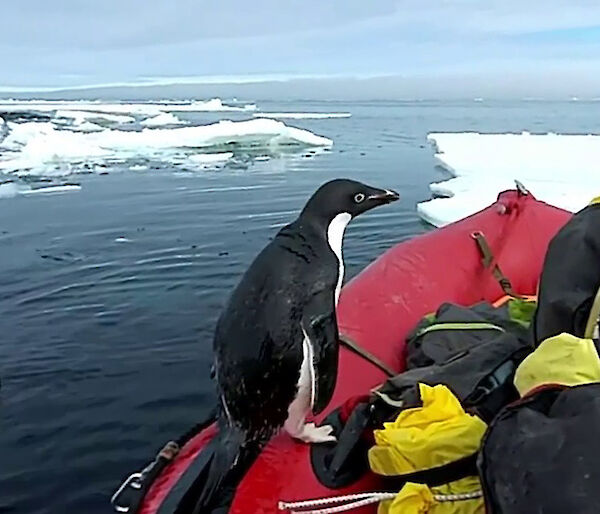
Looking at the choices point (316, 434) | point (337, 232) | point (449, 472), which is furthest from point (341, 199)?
point (449, 472)

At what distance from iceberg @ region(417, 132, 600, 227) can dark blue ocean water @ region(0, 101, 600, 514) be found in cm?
40

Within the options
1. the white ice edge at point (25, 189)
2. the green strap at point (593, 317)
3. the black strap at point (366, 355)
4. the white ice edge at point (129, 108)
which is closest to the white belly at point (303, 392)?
the black strap at point (366, 355)

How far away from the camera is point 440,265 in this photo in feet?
9.71

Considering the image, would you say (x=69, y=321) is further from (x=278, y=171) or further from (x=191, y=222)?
(x=278, y=171)

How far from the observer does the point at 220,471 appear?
1920mm

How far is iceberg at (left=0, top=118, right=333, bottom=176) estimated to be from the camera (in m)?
13.0

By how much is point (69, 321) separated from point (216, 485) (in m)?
2.81

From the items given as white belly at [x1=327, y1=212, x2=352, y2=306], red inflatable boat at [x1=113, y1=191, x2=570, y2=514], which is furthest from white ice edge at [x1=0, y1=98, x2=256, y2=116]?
white belly at [x1=327, y1=212, x2=352, y2=306]

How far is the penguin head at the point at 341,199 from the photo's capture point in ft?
7.52

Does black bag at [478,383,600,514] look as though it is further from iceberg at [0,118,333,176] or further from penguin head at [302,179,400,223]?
iceberg at [0,118,333,176]

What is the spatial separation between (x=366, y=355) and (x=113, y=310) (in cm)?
263

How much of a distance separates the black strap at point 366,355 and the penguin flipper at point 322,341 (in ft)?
0.81

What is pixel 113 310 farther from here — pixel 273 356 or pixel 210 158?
pixel 210 158

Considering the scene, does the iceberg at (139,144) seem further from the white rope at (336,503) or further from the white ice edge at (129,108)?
the white ice edge at (129,108)
